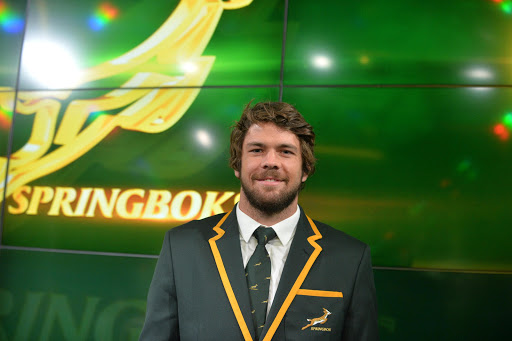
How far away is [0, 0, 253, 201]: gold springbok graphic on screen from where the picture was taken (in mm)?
3221

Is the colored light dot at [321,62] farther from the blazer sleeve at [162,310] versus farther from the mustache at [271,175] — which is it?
the blazer sleeve at [162,310]

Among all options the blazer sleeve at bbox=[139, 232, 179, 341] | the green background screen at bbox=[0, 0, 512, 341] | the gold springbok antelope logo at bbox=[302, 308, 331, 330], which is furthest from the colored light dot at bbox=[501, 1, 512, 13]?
the blazer sleeve at bbox=[139, 232, 179, 341]

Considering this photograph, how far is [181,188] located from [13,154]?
1.40 meters

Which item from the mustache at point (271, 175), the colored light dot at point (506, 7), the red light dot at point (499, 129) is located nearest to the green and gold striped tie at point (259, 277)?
the mustache at point (271, 175)

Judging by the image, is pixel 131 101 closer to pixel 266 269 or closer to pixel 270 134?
pixel 270 134

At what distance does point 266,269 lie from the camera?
5.75 feet

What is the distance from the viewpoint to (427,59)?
2980mm

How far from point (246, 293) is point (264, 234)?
0.82 ft

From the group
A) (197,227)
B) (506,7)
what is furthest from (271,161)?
(506,7)

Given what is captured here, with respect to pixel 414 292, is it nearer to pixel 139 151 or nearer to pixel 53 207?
pixel 139 151

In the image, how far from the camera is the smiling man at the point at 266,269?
1.68m

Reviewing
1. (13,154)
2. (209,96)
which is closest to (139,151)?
(209,96)

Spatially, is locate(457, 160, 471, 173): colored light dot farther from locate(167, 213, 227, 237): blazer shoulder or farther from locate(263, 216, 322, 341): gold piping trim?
locate(167, 213, 227, 237): blazer shoulder

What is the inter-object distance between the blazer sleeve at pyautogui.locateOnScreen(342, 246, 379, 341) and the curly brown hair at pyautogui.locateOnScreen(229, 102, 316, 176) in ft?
1.71
